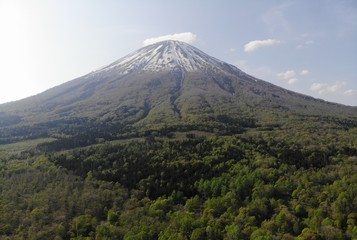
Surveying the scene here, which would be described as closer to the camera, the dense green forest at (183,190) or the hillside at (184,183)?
the dense green forest at (183,190)

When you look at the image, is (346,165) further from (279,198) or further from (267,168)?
(279,198)

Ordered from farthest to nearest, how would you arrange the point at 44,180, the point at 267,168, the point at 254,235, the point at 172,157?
the point at 172,157, the point at 267,168, the point at 44,180, the point at 254,235

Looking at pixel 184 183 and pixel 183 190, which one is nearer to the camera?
pixel 183 190

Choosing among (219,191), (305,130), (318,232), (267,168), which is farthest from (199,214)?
(305,130)

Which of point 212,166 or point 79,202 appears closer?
point 79,202

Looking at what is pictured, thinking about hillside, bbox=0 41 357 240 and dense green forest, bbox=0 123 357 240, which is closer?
dense green forest, bbox=0 123 357 240

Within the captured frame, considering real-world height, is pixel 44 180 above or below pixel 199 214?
above

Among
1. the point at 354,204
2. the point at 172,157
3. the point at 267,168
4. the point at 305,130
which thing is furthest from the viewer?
the point at 305,130

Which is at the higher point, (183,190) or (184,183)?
(184,183)
